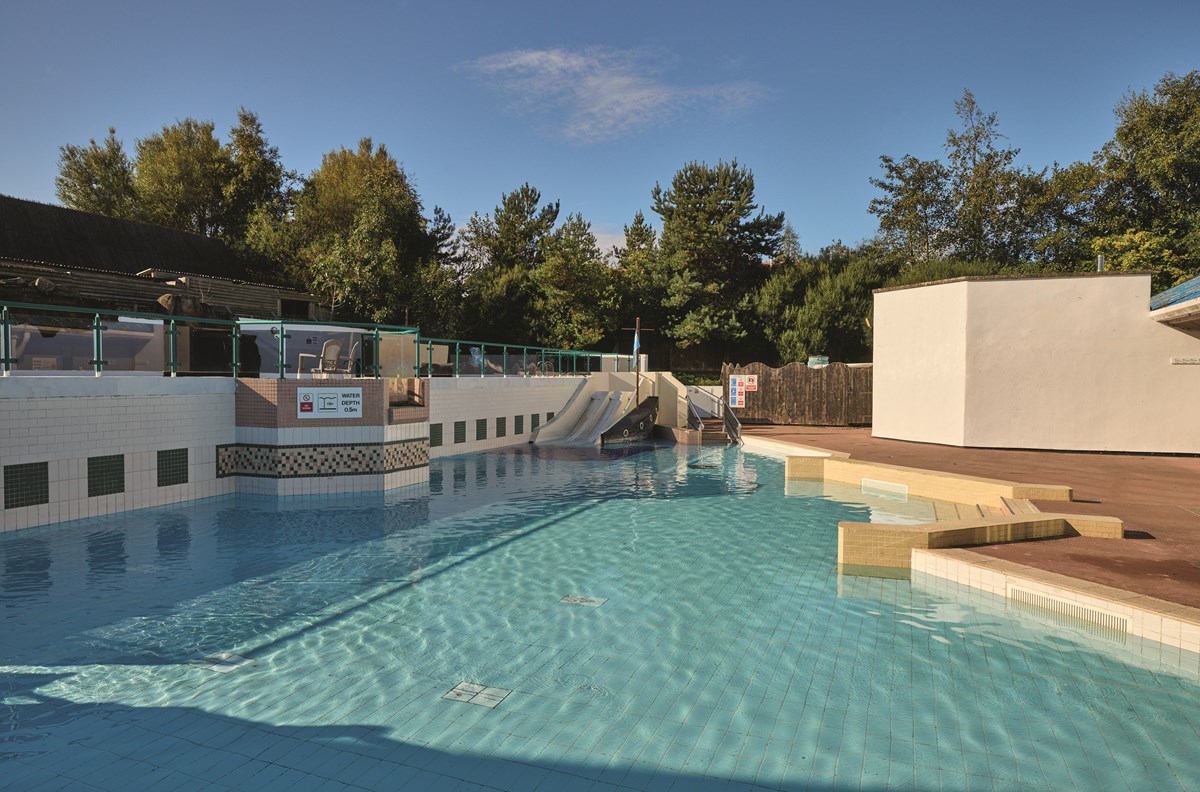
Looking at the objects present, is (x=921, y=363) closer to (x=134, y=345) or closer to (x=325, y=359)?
(x=325, y=359)

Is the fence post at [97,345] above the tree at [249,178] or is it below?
below

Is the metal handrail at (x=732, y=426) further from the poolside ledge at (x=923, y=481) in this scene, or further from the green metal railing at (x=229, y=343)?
the green metal railing at (x=229, y=343)

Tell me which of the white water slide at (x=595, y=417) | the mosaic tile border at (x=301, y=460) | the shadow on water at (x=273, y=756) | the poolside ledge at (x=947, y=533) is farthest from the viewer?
the white water slide at (x=595, y=417)

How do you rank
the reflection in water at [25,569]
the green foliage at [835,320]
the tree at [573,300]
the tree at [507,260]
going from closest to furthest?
the reflection in water at [25,569] → the tree at [573,300] → the tree at [507,260] → the green foliage at [835,320]

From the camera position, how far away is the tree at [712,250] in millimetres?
36250

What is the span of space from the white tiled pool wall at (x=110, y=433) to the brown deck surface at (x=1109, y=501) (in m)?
12.2

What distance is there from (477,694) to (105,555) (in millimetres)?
6238

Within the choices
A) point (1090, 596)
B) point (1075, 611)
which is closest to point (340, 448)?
point (1075, 611)

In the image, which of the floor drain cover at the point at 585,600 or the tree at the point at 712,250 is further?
the tree at the point at 712,250

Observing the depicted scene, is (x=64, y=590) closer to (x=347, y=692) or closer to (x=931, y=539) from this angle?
(x=347, y=692)

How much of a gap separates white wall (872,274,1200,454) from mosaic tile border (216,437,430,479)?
1491cm

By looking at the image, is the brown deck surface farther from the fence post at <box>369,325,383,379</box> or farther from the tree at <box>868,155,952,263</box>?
the tree at <box>868,155,952,263</box>

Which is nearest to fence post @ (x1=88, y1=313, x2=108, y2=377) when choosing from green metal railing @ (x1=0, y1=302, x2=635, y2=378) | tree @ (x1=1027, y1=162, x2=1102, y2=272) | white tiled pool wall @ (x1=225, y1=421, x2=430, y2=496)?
green metal railing @ (x1=0, y1=302, x2=635, y2=378)

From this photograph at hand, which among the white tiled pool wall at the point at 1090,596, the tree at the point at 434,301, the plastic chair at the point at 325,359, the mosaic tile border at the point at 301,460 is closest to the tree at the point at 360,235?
the tree at the point at 434,301
